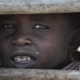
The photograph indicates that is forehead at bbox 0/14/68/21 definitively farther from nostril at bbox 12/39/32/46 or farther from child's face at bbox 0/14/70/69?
nostril at bbox 12/39/32/46

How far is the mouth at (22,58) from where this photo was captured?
1.15m

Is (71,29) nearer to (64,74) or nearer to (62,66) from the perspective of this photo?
(62,66)

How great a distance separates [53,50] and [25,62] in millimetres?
160

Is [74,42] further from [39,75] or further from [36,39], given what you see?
[39,75]

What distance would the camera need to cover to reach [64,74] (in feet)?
3.15

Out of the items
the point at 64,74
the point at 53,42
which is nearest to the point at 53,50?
the point at 53,42

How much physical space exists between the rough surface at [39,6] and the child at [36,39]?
244mm

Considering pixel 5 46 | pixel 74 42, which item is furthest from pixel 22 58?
pixel 74 42

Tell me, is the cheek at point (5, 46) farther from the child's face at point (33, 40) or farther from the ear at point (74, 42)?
the ear at point (74, 42)

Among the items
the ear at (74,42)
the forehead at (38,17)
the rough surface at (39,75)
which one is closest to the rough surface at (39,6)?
the rough surface at (39,75)

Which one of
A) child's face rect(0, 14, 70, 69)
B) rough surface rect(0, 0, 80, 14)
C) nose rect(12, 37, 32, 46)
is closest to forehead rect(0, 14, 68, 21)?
child's face rect(0, 14, 70, 69)

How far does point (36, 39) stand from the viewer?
3.95 feet

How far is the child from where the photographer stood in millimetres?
1166

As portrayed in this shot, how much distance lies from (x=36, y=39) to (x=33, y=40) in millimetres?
20
